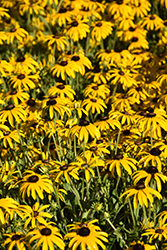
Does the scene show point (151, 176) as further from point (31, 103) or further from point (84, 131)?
point (31, 103)

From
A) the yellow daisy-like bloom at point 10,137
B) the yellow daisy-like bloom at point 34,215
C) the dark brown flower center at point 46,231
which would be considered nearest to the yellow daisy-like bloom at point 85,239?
the dark brown flower center at point 46,231

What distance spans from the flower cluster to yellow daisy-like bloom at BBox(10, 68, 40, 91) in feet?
0.05

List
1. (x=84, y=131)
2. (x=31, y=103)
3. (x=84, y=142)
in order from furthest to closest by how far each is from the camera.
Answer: (x=31, y=103)
(x=84, y=131)
(x=84, y=142)

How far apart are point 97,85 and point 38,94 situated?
3.08ft

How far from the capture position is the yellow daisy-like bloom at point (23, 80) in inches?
184

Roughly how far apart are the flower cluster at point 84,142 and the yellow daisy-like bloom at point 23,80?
15mm

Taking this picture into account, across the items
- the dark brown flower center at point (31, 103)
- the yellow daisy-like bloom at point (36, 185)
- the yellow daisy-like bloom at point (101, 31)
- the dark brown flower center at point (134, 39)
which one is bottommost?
the yellow daisy-like bloom at point (36, 185)

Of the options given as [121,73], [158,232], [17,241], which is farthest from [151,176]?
[121,73]

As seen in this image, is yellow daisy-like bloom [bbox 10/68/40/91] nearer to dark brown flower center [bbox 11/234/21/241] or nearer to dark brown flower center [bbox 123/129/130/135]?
dark brown flower center [bbox 123/129/130/135]

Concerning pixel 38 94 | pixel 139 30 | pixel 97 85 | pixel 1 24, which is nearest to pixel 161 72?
pixel 97 85

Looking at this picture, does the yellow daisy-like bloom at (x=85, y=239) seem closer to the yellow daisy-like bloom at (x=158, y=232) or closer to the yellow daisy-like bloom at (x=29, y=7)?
Answer: the yellow daisy-like bloom at (x=158, y=232)

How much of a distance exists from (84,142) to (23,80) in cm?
161

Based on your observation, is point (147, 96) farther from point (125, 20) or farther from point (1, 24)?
point (1, 24)

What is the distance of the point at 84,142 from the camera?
11.3ft
